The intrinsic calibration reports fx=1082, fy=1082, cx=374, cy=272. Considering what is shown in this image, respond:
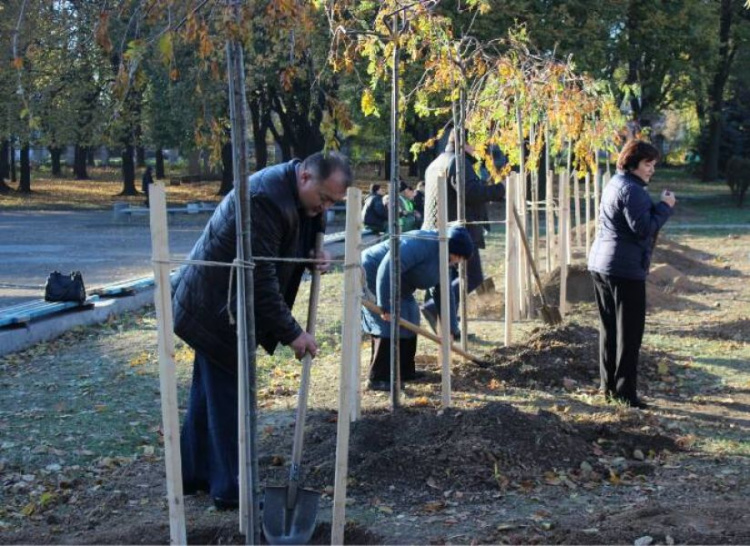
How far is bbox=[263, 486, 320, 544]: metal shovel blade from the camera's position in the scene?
488cm

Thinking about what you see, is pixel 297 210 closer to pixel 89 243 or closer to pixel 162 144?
pixel 89 243

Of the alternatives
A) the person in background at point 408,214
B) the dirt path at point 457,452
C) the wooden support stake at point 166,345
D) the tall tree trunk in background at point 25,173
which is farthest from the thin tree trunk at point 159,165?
the wooden support stake at point 166,345

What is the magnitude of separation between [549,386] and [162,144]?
126ft

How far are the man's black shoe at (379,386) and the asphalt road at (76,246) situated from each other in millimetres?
6998

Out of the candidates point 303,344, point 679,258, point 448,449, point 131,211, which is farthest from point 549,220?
point 131,211

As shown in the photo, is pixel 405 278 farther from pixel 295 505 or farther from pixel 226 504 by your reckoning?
pixel 295 505

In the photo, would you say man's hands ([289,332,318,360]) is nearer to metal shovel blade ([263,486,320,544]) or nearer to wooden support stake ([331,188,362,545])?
wooden support stake ([331,188,362,545])

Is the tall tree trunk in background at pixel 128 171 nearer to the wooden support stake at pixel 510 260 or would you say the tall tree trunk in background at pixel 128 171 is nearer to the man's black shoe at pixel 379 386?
→ the wooden support stake at pixel 510 260

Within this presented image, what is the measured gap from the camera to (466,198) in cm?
1093

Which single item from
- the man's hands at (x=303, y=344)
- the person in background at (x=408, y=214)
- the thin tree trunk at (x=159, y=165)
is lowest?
the man's hands at (x=303, y=344)

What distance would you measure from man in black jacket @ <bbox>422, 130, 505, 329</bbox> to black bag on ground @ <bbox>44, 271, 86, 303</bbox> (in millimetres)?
4171

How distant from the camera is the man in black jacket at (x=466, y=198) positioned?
10422mm

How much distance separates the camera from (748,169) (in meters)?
32.7

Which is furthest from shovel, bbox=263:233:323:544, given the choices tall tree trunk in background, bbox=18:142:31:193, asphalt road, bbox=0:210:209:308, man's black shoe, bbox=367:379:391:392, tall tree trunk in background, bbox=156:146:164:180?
tall tree trunk in background, bbox=156:146:164:180
